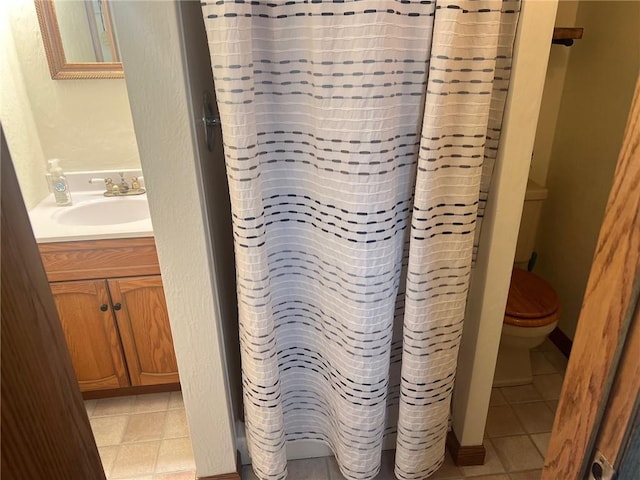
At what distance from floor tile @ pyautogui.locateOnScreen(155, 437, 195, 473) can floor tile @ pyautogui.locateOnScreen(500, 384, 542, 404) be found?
1.35m

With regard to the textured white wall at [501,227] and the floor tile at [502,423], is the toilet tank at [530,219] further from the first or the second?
the textured white wall at [501,227]

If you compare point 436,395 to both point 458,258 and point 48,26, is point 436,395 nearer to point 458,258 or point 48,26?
point 458,258

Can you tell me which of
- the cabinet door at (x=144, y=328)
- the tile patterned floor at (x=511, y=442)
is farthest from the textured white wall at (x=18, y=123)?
the tile patterned floor at (x=511, y=442)

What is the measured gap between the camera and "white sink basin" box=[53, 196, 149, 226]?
6.11 feet

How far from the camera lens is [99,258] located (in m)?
1.62

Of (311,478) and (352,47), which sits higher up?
(352,47)

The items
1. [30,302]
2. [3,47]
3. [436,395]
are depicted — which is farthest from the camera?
[3,47]

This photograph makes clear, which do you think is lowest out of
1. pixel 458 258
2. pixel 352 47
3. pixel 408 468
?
pixel 408 468

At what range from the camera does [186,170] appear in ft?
3.48

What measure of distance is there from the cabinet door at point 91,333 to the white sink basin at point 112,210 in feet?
1.07

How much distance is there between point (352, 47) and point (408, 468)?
1.27 m

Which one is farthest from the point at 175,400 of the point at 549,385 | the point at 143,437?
the point at 549,385

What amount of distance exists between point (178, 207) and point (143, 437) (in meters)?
1.16

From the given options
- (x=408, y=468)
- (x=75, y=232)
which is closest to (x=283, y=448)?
(x=408, y=468)
